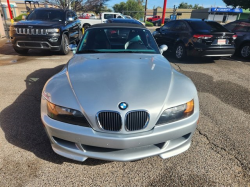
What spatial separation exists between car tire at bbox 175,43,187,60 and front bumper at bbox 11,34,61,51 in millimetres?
4766

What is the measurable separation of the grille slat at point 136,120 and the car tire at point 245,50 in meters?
7.96

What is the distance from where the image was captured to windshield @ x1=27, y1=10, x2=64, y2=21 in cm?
811

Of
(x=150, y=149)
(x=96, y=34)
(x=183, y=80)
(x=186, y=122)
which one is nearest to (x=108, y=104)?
(x=150, y=149)

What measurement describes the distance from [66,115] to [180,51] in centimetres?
652

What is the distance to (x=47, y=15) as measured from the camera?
8.22 metres

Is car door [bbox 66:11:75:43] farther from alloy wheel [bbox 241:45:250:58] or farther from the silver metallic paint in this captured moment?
alloy wheel [bbox 241:45:250:58]

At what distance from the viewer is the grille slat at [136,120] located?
1.81 m

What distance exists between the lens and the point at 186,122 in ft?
6.58

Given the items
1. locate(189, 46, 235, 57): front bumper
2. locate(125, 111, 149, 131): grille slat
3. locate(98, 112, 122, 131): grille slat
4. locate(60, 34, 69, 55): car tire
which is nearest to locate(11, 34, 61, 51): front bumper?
locate(60, 34, 69, 55): car tire

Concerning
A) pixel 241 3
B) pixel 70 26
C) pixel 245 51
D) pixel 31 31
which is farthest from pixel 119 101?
pixel 241 3

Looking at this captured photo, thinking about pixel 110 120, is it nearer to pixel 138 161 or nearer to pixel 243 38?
pixel 138 161

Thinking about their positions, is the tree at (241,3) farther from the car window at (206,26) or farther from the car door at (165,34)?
the car door at (165,34)

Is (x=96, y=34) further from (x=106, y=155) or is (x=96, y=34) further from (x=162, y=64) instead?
(x=106, y=155)

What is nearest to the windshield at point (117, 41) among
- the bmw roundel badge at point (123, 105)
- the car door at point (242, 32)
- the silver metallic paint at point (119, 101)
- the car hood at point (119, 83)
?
the car hood at point (119, 83)
